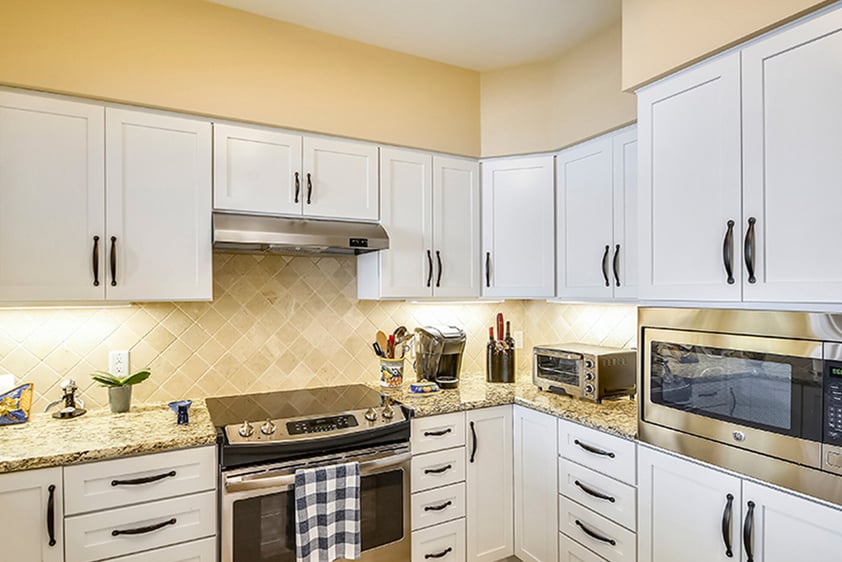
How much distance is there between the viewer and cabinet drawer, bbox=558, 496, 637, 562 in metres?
1.88

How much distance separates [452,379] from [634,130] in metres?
1.53

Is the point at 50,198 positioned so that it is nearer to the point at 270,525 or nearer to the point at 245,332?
the point at 245,332

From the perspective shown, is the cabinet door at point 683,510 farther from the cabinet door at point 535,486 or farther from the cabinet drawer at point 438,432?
the cabinet drawer at point 438,432

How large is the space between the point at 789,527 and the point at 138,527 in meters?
2.08

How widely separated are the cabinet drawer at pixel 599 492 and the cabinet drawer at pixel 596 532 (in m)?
0.03

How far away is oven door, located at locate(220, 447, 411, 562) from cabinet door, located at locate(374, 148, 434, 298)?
2.88 feet

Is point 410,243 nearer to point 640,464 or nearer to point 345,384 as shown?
A: point 345,384

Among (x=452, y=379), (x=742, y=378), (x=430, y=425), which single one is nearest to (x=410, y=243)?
(x=452, y=379)

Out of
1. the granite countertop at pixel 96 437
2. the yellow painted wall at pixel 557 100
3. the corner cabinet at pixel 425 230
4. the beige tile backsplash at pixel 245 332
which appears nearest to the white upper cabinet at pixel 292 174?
the corner cabinet at pixel 425 230

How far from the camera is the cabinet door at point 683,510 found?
1.52m

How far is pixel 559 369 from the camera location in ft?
8.07

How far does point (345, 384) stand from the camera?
2719 mm

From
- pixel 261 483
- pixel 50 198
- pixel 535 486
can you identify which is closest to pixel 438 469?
pixel 535 486

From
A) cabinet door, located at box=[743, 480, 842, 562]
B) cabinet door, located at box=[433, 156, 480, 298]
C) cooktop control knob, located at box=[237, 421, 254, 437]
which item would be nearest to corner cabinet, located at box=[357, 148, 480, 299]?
cabinet door, located at box=[433, 156, 480, 298]
